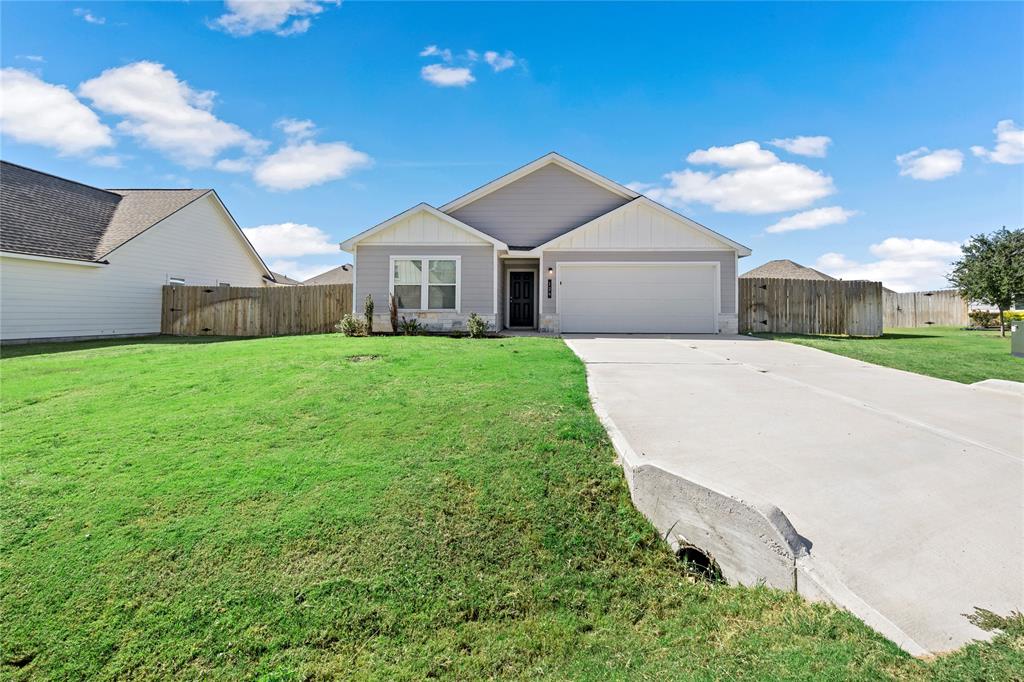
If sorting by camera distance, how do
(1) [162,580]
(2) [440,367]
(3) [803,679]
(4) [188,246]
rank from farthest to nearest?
(4) [188,246]
(2) [440,367]
(1) [162,580]
(3) [803,679]

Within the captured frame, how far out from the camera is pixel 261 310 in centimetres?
1712

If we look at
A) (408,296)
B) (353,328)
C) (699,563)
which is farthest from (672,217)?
(699,563)

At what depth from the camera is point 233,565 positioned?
2920mm

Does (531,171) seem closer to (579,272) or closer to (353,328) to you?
(579,272)

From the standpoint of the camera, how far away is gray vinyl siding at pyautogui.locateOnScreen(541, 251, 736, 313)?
1483 centimetres

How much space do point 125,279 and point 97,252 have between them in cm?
116

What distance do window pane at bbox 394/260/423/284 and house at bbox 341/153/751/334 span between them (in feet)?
0.11

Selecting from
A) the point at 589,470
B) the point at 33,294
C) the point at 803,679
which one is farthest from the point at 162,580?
the point at 33,294

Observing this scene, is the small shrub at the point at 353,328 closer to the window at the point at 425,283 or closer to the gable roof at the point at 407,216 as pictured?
the window at the point at 425,283

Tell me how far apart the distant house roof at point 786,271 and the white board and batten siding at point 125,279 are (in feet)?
116

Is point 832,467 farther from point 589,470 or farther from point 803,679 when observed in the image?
point 803,679

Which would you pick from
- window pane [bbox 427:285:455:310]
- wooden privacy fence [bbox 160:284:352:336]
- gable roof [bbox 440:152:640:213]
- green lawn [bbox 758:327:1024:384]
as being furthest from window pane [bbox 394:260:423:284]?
green lawn [bbox 758:327:1024:384]

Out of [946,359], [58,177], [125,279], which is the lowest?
[946,359]

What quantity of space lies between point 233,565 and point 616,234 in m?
14.0
